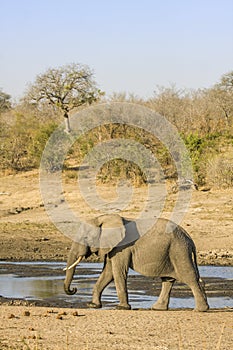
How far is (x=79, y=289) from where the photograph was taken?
51.7 feet

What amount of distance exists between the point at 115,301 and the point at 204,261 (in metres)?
5.60

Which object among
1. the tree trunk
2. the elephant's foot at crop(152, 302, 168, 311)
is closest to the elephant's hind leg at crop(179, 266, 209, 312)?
the elephant's foot at crop(152, 302, 168, 311)

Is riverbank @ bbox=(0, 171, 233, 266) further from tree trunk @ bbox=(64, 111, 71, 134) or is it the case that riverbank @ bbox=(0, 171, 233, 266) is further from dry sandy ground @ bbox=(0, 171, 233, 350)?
tree trunk @ bbox=(64, 111, 71, 134)

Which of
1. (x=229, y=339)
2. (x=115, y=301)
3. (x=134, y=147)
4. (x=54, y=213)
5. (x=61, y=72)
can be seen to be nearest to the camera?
(x=229, y=339)

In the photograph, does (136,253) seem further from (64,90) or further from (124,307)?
(64,90)

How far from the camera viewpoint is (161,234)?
42.8 ft

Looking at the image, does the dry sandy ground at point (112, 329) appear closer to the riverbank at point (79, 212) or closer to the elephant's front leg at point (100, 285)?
the elephant's front leg at point (100, 285)

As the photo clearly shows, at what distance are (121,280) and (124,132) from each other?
20779 mm

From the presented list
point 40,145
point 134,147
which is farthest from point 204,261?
point 40,145

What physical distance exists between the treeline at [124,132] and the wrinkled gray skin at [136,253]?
15.4 m

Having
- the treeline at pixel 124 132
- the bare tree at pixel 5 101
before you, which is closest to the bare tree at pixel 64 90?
the treeline at pixel 124 132

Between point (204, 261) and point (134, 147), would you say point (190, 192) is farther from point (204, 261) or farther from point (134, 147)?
point (204, 261)

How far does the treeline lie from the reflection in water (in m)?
10.6

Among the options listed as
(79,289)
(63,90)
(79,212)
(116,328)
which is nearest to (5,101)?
(63,90)
